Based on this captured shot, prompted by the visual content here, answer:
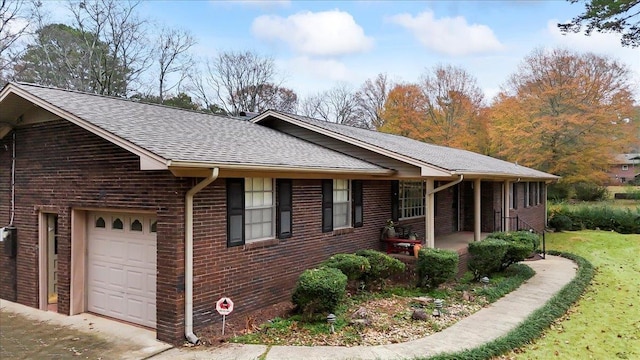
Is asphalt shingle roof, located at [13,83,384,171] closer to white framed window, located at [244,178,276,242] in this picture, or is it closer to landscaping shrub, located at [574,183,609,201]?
white framed window, located at [244,178,276,242]

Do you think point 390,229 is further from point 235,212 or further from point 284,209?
point 235,212

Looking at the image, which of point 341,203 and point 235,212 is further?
point 341,203

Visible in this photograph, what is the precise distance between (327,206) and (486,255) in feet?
13.4

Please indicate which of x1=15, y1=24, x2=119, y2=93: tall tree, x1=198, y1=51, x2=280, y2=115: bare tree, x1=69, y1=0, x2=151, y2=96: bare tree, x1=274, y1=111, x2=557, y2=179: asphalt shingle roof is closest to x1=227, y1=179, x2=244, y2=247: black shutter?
x1=274, y1=111, x2=557, y2=179: asphalt shingle roof

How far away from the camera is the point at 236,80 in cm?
3538

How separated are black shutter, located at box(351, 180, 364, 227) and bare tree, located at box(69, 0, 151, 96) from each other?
21.0 metres

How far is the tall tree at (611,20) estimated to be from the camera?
10.2 meters

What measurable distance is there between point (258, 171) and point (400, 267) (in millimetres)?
4115

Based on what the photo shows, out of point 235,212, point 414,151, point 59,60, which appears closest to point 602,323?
point 414,151

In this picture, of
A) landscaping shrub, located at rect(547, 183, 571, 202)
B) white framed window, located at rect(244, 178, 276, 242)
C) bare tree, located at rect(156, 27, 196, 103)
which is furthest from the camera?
landscaping shrub, located at rect(547, 183, 571, 202)

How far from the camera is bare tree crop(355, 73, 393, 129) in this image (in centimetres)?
4072

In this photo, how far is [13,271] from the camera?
8836mm

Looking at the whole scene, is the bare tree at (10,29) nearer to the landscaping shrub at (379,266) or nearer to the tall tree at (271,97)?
the tall tree at (271,97)

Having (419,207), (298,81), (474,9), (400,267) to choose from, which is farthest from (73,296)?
(298,81)
